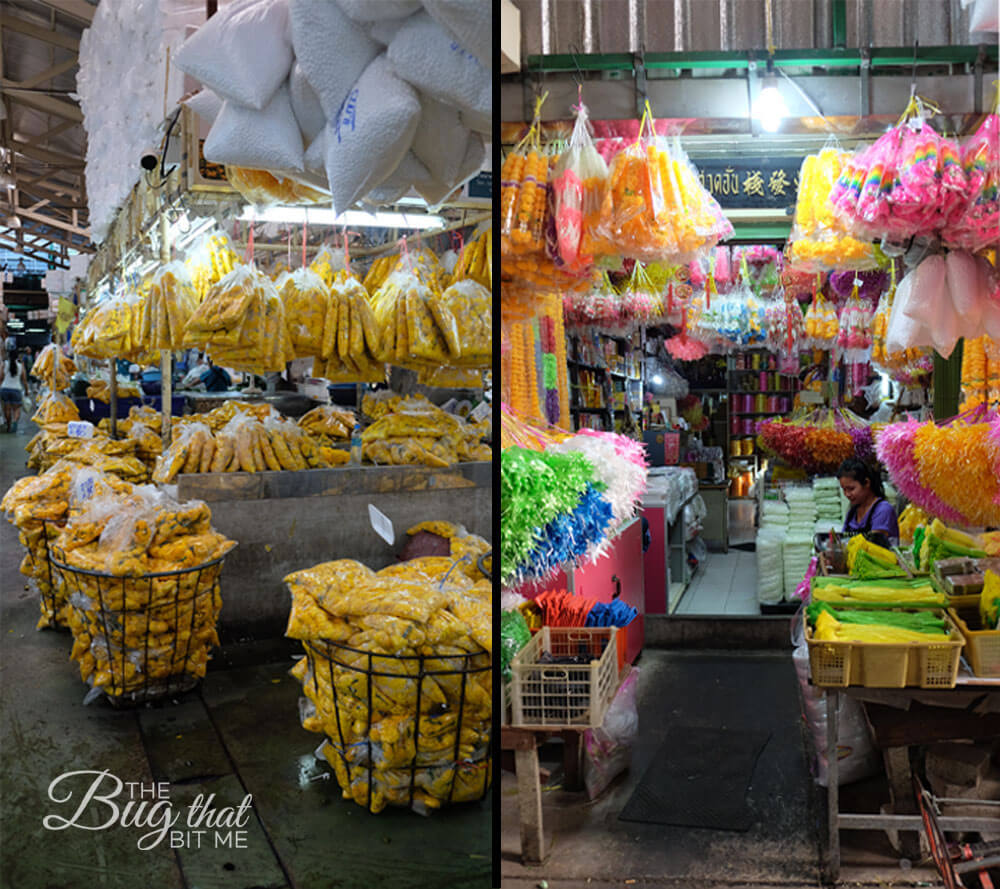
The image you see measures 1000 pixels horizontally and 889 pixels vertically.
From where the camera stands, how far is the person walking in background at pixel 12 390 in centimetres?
287

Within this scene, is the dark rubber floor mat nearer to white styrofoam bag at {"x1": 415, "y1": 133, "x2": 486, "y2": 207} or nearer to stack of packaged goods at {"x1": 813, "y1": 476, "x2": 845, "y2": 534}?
stack of packaged goods at {"x1": 813, "y1": 476, "x2": 845, "y2": 534}

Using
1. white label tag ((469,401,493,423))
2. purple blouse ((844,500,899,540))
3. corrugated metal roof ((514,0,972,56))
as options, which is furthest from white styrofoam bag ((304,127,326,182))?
purple blouse ((844,500,899,540))

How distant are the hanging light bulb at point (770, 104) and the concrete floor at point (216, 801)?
101 inches

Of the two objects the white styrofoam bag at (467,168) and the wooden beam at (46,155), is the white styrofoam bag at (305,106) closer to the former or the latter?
the white styrofoam bag at (467,168)

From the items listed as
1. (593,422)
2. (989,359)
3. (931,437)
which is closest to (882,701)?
(931,437)

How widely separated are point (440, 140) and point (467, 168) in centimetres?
8

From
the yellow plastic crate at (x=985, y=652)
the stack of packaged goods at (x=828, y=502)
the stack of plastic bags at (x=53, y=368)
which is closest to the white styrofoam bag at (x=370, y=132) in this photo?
the yellow plastic crate at (x=985, y=652)

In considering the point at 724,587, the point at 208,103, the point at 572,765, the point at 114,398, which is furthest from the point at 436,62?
the point at 724,587

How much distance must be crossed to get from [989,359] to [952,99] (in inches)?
37.6

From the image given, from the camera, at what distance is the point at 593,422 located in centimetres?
669

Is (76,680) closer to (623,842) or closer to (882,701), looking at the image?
(623,842)

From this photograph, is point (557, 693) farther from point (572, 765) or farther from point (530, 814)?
point (572, 765)

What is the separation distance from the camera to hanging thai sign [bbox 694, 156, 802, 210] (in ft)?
12.8

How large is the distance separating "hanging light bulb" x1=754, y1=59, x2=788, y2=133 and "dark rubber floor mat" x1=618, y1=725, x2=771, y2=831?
2.49m
